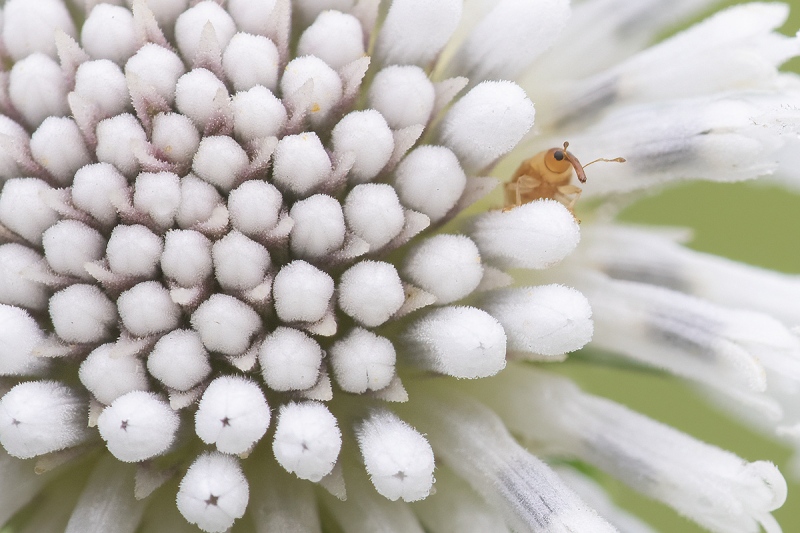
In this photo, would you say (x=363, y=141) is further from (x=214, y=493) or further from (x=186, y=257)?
(x=214, y=493)

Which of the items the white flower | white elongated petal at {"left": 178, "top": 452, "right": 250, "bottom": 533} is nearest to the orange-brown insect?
the white flower

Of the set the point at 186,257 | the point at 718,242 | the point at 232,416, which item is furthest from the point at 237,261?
the point at 718,242

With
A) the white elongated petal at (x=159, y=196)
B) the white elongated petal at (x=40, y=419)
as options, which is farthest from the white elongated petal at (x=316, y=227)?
the white elongated petal at (x=40, y=419)

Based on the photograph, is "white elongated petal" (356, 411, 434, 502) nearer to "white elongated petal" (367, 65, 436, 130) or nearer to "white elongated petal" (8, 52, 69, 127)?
"white elongated petal" (367, 65, 436, 130)

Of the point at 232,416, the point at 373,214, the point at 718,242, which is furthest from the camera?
the point at 718,242

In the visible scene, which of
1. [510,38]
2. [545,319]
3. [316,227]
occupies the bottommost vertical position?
[545,319]

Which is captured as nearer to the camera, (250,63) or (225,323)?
(225,323)

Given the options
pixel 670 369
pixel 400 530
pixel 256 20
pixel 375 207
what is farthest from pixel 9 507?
pixel 670 369
